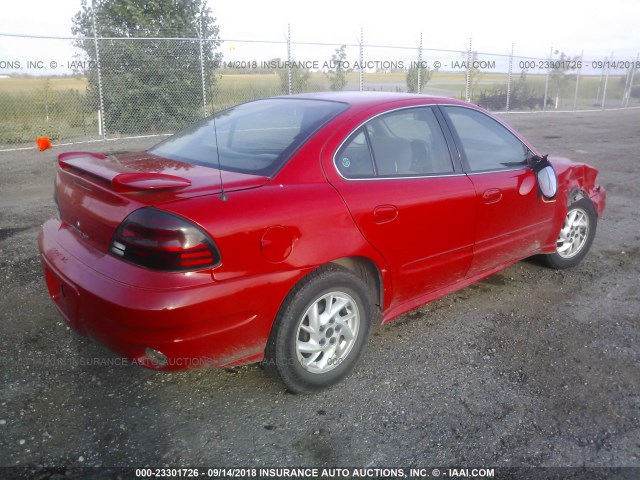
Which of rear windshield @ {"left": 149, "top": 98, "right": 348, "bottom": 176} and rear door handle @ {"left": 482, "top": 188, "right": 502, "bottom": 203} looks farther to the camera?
rear door handle @ {"left": 482, "top": 188, "right": 502, "bottom": 203}

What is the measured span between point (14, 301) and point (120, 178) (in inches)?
80.3

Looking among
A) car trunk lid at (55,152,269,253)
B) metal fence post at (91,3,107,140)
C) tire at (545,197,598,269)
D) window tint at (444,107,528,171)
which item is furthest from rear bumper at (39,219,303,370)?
metal fence post at (91,3,107,140)

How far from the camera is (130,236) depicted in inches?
95.0

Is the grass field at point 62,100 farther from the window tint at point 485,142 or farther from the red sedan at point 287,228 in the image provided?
the red sedan at point 287,228

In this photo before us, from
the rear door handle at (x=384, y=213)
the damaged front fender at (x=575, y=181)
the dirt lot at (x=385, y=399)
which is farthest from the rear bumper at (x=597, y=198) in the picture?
the rear door handle at (x=384, y=213)

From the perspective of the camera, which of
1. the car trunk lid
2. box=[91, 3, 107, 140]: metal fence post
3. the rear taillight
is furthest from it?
box=[91, 3, 107, 140]: metal fence post

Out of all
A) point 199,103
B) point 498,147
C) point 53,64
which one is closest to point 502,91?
point 199,103

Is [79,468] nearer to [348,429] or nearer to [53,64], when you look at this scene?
[348,429]

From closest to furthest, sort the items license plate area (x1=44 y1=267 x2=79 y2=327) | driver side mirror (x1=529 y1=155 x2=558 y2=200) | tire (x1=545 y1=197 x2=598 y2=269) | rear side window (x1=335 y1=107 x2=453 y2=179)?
license plate area (x1=44 y1=267 x2=79 y2=327), rear side window (x1=335 y1=107 x2=453 y2=179), driver side mirror (x1=529 y1=155 x2=558 y2=200), tire (x1=545 y1=197 x2=598 y2=269)

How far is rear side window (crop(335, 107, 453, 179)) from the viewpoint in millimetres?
3055

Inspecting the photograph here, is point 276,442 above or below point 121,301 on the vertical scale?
below

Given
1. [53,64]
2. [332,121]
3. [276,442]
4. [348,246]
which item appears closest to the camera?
[276,442]

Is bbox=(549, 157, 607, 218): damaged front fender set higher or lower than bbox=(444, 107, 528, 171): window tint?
lower

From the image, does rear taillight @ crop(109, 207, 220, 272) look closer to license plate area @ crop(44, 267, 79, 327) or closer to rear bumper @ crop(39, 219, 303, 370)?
rear bumper @ crop(39, 219, 303, 370)
